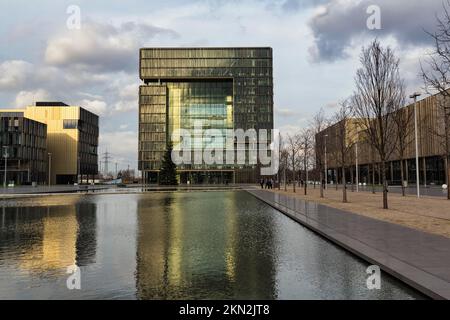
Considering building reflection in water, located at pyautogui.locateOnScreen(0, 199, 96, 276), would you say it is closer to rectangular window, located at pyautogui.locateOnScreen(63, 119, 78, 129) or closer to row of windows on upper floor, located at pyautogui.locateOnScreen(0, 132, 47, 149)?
row of windows on upper floor, located at pyautogui.locateOnScreen(0, 132, 47, 149)

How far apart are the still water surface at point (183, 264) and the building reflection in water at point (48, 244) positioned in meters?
0.02

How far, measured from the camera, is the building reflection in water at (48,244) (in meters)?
8.81

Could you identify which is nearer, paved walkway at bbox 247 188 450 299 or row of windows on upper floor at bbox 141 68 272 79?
paved walkway at bbox 247 188 450 299

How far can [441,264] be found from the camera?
7.91 meters

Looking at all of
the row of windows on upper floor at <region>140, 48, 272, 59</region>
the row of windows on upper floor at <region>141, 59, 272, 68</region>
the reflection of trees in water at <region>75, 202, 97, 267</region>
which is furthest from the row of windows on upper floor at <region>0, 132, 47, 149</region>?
the reflection of trees in water at <region>75, 202, 97, 267</region>

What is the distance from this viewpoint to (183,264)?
8656 mm

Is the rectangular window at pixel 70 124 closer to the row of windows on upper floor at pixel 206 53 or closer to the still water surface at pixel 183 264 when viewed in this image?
the row of windows on upper floor at pixel 206 53

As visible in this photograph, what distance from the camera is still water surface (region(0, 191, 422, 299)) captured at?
6547mm

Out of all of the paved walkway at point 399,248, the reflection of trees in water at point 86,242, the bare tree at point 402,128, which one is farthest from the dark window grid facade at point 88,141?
the paved walkway at point 399,248

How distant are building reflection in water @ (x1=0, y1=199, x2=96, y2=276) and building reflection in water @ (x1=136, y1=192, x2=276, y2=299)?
4.94 ft

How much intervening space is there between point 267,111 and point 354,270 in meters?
114

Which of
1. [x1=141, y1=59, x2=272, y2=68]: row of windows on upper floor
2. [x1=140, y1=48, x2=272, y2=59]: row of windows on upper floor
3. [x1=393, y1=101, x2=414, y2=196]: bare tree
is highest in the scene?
[x1=140, y1=48, x2=272, y2=59]: row of windows on upper floor

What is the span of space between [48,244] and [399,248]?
30.4 ft

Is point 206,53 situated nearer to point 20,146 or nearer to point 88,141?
point 88,141
